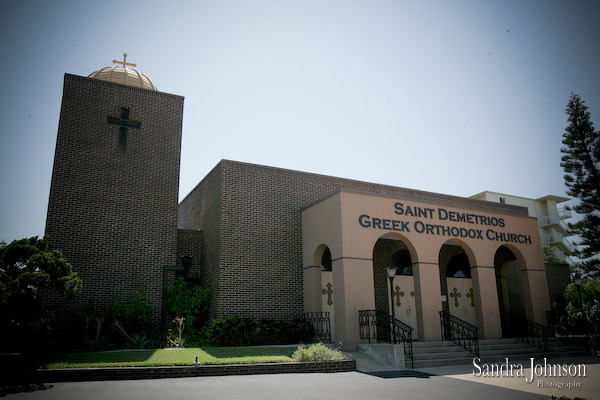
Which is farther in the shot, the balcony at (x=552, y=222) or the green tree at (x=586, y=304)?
the balcony at (x=552, y=222)

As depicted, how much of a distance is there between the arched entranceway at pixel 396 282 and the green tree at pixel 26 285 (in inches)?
467

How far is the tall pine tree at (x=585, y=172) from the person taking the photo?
81.3ft

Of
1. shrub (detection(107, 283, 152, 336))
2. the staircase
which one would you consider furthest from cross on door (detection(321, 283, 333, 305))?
shrub (detection(107, 283, 152, 336))

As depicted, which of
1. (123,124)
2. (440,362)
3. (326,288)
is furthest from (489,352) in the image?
(123,124)

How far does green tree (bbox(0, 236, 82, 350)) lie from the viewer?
29.2ft

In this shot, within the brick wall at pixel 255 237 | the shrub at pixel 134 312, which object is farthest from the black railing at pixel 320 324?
the shrub at pixel 134 312

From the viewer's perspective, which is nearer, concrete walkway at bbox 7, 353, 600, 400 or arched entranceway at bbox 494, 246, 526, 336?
concrete walkway at bbox 7, 353, 600, 400

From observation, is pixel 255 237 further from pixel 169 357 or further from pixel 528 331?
pixel 528 331

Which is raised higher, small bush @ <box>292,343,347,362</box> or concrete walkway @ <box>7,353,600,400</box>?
small bush @ <box>292,343,347,362</box>

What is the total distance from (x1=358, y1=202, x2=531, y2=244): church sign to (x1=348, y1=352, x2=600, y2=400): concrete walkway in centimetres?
460

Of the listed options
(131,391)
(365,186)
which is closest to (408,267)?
(365,186)

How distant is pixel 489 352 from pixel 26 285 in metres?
13.6

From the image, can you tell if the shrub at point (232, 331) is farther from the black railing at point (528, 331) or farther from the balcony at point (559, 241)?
the balcony at point (559, 241)
